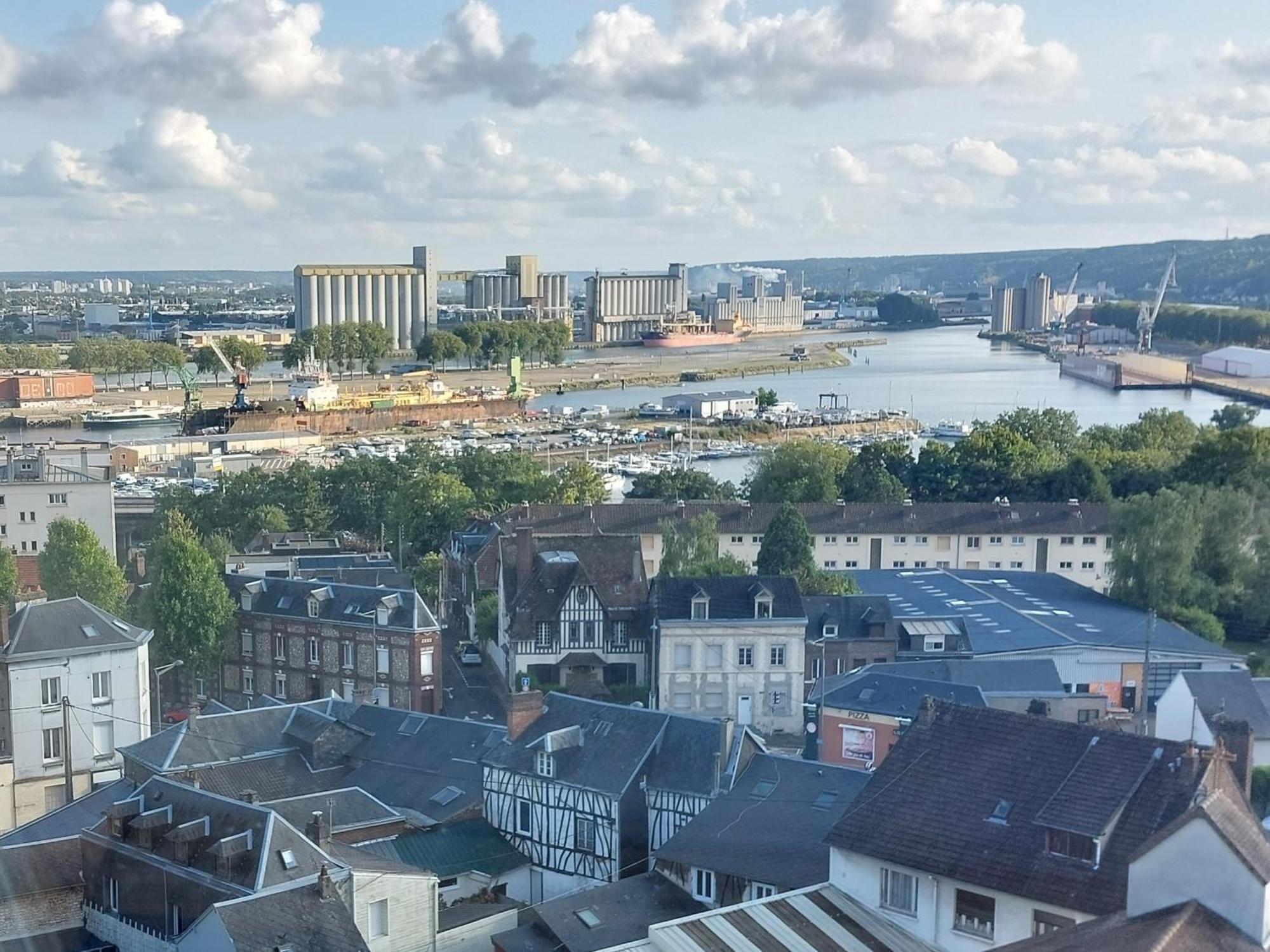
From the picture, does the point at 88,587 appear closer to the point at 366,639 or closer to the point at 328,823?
the point at 366,639

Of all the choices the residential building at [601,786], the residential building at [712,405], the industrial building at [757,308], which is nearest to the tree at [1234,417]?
the residential building at [712,405]

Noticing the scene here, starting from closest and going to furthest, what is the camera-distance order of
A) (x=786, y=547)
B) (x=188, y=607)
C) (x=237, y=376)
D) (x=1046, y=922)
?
(x=1046, y=922) → (x=188, y=607) → (x=786, y=547) → (x=237, y=376)

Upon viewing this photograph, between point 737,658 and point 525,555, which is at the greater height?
point 525,555

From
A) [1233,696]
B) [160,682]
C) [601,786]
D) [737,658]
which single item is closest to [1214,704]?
[1233,696]

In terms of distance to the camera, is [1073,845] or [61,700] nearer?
[1073,845]

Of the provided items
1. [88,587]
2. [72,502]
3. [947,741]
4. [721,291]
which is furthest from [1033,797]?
[721,291]

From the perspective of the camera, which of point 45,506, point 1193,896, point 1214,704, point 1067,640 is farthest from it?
point 45,506

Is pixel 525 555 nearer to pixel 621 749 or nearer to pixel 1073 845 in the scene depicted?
pixel 621 749
